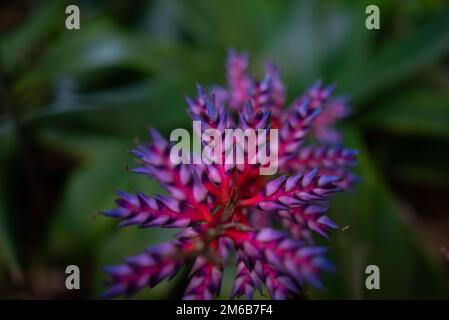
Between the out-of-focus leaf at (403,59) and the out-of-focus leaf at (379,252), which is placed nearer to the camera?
the out-of-focus leaf at (379,252)

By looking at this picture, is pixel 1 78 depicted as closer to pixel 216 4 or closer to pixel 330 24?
pixel 216 4

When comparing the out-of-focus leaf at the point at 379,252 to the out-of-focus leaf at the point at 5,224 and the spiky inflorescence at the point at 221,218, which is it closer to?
the spiky inflorescence at the point at 221,218

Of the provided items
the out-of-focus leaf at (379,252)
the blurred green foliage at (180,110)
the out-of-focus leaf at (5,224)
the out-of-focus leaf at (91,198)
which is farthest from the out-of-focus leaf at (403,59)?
the out-of-focus leaf at (5,224)

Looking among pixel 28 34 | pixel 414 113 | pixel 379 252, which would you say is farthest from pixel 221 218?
pixel 28 34

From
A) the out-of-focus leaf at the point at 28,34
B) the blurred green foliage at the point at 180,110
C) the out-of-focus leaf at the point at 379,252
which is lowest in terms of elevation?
the out-of-focus leaf at the point at 379,252

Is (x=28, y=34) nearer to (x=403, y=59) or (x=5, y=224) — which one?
(x=5, y=224)

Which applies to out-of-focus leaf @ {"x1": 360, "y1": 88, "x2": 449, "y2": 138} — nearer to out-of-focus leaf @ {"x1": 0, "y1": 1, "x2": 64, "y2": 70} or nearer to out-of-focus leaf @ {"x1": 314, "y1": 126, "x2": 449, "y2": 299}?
out-of-focus leaf @ {"x1": 314, "y1": 126, "x2": 449, "y2": 299}

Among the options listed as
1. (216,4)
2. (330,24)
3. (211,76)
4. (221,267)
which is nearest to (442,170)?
(330,24)
